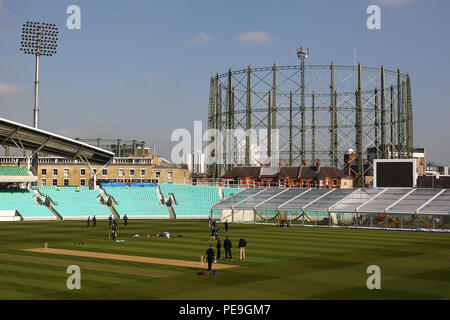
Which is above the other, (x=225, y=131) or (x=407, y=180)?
(x=225, y=131)

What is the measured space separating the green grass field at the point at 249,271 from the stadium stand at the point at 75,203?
103ft

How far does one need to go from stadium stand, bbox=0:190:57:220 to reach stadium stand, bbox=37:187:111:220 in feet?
6.46

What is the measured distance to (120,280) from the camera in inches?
1020

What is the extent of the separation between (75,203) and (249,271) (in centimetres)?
5705

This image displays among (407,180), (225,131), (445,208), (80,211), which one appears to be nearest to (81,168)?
(225,131)

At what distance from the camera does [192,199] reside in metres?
90.5

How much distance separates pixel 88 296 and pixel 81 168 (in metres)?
110

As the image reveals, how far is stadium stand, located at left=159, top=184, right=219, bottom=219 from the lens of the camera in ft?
283

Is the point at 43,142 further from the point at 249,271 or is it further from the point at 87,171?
the point at 249,271

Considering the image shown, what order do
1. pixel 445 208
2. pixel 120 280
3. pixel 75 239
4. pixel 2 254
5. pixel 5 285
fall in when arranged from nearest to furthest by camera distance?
pixel 5 285
pixel 120 280
pixel 2 254
pixel 75 239
pixel 445 208

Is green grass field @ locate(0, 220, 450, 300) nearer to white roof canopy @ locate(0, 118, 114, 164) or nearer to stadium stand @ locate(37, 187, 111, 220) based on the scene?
stadium stand @ locate(37, 187, 111, 220)

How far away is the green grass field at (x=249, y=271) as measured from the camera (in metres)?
23.1

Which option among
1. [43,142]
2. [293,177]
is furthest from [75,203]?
[293,177]

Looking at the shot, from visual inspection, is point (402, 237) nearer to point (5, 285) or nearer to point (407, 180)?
point (407, 180)
